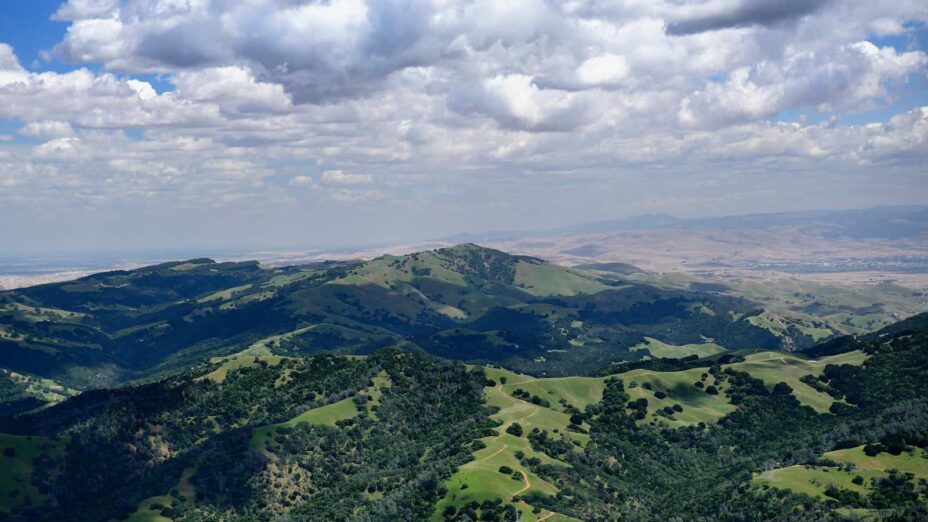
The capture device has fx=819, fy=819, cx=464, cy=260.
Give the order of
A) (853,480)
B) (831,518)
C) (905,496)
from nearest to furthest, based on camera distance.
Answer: (831,518) → (905,496) → (853,480)

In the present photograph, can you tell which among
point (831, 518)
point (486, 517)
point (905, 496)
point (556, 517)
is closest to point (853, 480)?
point (905, 496)

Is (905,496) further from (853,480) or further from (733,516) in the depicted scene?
(733,516)

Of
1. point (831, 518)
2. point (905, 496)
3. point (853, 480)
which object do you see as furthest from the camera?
point (853, 480)

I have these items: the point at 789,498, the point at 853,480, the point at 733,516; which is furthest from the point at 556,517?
the point at 853,480

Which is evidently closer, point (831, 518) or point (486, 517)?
point (831, 518)

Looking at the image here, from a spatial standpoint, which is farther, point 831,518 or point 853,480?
point 853,480

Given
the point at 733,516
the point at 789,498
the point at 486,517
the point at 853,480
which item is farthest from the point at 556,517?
the point at 853,480

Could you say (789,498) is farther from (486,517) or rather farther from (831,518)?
(486,517)
